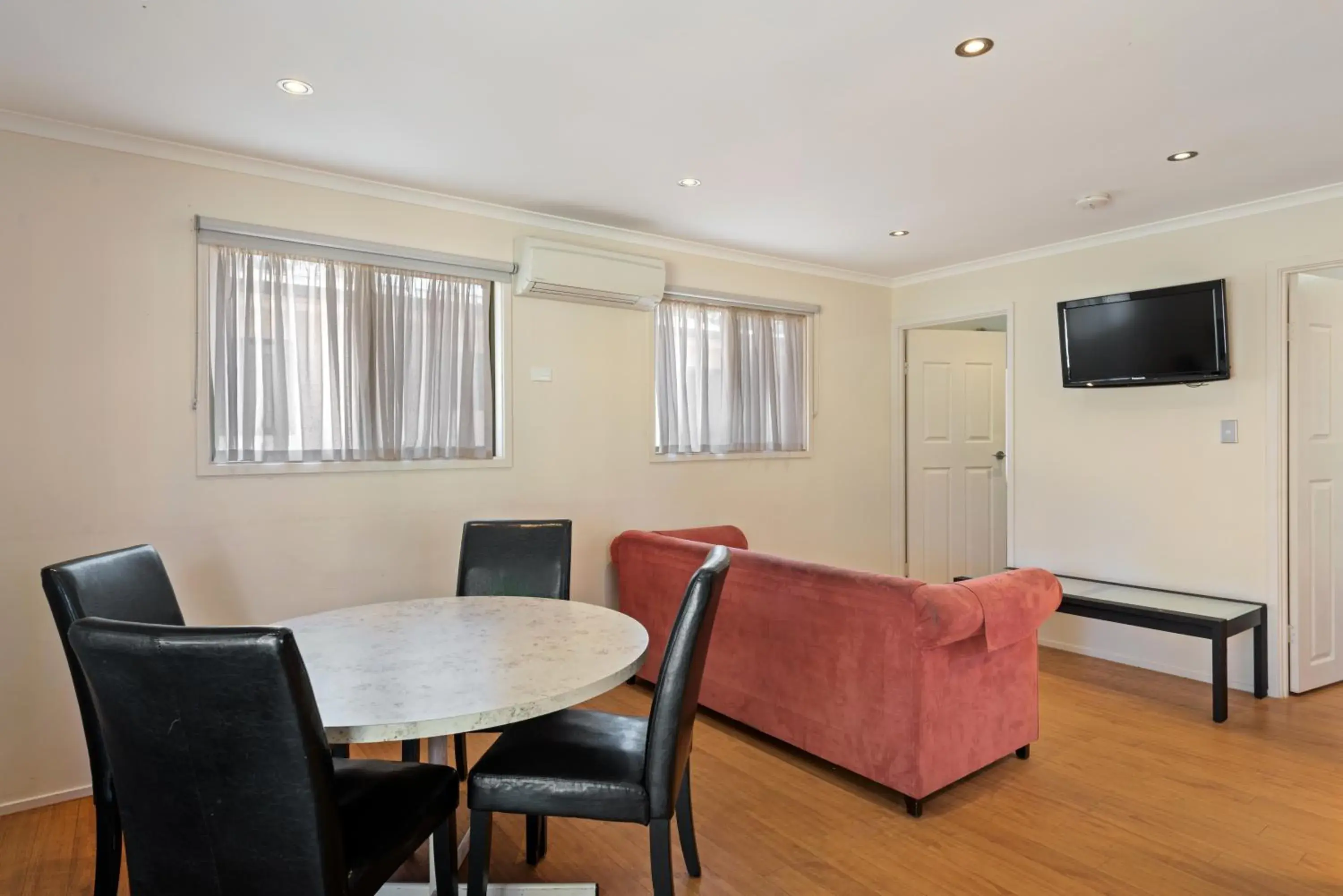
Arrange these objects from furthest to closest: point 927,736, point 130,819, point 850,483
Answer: point 850,483 < point 927,736 < point 130,819

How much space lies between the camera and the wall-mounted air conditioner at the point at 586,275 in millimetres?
3531

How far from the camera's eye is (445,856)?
5.69 ft

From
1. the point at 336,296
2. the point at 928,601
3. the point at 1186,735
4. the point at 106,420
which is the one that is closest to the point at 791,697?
the point at 928,601

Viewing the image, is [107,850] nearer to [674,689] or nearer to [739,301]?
[674,689]

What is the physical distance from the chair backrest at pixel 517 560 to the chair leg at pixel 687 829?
896mm

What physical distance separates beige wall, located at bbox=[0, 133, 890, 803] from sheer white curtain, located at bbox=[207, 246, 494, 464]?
0.11m

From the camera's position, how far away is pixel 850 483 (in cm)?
505

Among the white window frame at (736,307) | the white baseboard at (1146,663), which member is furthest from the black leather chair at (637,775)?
the white baseboard at (1146,663)

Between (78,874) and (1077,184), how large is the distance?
175 inches

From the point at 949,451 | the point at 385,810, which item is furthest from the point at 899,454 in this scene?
the point at 385,810

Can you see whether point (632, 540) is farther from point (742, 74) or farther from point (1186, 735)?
point (1186, 735)

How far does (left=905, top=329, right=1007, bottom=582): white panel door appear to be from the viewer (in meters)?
5.22

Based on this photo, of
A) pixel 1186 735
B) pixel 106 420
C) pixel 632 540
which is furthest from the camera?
pixel 632 540

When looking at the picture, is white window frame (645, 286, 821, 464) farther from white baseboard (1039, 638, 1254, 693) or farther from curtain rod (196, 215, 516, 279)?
white baseboard (1039, 638, 1254, 693)
